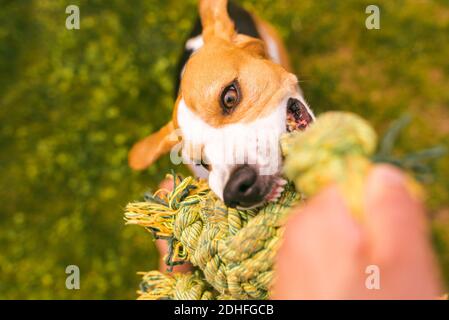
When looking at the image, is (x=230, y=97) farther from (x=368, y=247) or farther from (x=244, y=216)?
(x=368, y=247)

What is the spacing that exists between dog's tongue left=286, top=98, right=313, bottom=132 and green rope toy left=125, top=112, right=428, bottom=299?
0.11 m

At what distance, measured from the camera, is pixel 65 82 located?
3348 mm

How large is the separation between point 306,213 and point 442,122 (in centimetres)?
254

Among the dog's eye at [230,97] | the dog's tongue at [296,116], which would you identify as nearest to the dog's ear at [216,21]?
the dog's eye at [230,97]

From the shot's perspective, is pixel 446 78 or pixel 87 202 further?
pixel 87 202

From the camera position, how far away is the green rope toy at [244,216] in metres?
0.85

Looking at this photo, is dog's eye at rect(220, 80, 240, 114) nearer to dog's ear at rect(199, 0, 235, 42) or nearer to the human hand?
dog's ear at rect(199, 0, 235, 42)

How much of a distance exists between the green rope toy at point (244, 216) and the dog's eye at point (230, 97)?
0.26m

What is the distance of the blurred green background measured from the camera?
308 centimetres

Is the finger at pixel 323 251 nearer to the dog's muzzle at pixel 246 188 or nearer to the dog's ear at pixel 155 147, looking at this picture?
the dog's muzzle at pixel 246 188

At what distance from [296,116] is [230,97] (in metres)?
0.22
